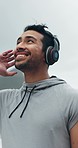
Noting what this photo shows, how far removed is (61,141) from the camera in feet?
4.36

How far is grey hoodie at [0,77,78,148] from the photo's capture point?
1324 mm

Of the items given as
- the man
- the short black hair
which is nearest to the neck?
the man

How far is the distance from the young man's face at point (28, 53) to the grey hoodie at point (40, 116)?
0.10m

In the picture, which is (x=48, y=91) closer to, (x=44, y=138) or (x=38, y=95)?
(x=38, y=95)

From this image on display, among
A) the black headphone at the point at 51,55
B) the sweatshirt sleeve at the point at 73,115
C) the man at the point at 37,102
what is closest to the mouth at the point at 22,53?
the man at the point at 37,102

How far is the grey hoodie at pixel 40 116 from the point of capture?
132 centimetres

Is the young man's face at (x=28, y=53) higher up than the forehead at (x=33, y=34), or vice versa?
the forehead at (x=33, y=34)

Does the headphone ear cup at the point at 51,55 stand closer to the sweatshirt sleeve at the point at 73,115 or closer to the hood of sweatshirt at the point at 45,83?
→ the hood of sweatshirt at the point at 45,83

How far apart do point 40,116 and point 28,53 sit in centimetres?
33

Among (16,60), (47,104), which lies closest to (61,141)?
(47,104)

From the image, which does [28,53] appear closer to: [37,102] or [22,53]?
[22,53]

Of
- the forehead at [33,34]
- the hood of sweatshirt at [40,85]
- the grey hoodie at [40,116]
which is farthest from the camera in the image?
the forehead at [33,34]

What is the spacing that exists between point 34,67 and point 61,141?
1.34ft

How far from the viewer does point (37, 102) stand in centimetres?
144
